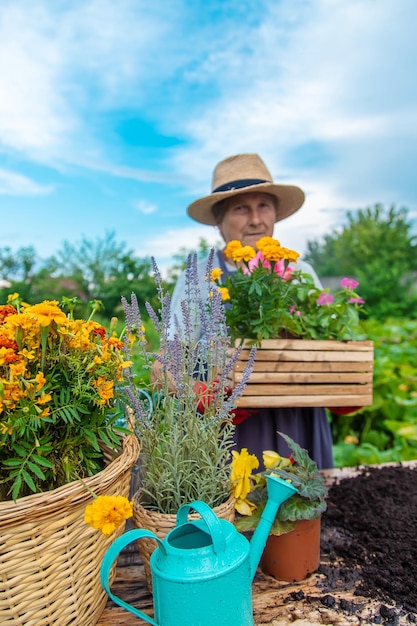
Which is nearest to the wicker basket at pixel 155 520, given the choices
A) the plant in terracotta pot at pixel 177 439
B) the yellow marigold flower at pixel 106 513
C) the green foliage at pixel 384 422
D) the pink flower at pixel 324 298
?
the plant in terracotta pot at pixel 177 439

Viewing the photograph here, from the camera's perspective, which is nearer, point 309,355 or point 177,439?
point 177,439

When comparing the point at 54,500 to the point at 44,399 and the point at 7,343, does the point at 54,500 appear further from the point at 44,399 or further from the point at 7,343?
the point at 7,343

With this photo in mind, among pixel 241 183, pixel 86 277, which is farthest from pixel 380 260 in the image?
pixel 241 183

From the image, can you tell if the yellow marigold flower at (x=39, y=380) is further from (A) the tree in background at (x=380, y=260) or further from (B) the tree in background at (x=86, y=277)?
(A) the tree in background at (x=380, y=260)

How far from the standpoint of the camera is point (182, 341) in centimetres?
100

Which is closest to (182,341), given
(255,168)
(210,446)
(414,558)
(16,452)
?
(210,446)

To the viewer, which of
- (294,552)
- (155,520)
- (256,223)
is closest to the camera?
(155,520)

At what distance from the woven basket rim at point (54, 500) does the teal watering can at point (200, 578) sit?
100 millimetres

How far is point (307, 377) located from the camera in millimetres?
1364

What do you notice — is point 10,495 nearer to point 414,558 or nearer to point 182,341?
point 182,341

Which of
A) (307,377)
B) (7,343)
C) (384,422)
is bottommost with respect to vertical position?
(384,422)

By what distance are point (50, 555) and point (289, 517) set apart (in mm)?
447

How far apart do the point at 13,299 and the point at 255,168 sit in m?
1.24

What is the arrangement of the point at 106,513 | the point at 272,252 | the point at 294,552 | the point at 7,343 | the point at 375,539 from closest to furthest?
the point at 106,513 → the point at 7,343 → the point at 294,552 → the point at 375,539 → the point at 272,252
